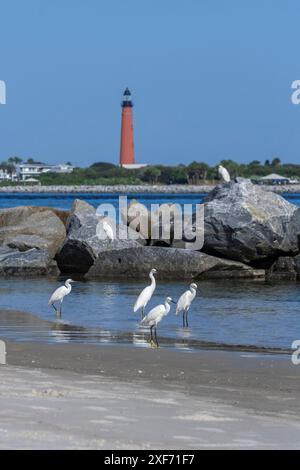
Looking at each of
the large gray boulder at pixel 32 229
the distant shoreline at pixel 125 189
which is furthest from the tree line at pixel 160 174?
the large gray boulder at pixel 32 229

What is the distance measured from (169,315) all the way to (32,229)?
11.2m

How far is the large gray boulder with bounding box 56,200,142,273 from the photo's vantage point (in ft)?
83.3

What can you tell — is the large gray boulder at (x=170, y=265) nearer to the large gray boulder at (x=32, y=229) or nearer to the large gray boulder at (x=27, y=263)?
the large gray boulder at (x=27, y=263)

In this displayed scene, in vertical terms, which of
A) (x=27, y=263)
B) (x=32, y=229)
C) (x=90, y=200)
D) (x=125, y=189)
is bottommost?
(x=125, y=189)

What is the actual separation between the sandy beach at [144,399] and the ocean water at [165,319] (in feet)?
5.12

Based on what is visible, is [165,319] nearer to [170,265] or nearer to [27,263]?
[170,265]

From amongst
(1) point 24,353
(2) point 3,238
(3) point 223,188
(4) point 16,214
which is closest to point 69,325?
(1) point 24,353

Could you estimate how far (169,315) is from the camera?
57.9ft

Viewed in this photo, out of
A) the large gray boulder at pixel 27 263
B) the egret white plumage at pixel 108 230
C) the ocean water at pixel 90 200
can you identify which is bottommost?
the ocean water at pixel 90 200

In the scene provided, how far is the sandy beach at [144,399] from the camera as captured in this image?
6.78 metres

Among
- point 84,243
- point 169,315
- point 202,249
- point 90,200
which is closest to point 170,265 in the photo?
point 202,249

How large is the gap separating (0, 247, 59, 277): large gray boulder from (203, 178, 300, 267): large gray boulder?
3833 millimetres

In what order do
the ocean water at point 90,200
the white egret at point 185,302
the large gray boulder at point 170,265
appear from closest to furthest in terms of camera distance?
1. the white egret at point 185,302
2. the large gray boulder at point 170,265
3. the ocean water at point 90,200
